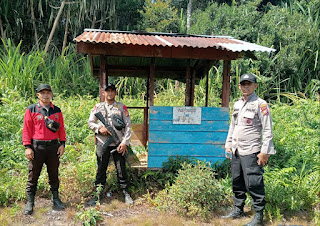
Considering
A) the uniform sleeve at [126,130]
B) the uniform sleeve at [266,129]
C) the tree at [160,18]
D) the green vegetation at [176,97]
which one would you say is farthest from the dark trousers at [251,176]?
the tree at [160,18]

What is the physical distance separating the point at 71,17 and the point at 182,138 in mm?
10161

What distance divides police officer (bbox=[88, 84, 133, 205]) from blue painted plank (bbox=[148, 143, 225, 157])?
598 mm

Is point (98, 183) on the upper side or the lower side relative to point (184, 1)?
lower

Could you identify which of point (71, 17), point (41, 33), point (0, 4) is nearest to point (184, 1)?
point (71, 17)

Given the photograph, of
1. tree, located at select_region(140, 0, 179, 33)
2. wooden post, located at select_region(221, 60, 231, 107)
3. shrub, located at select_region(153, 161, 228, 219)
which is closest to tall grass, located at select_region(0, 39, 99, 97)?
tree, located at select_region(140, 0, 179, 33)

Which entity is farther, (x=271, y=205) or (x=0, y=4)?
(x=0, y=4)

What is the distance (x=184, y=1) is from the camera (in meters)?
16.6

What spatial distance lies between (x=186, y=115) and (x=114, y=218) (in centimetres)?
191

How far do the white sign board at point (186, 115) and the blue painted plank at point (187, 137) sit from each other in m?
0.19

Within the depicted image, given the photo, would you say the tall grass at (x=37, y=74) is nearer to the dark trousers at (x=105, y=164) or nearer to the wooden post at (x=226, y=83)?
the dark trousers at (x=105, y=164)

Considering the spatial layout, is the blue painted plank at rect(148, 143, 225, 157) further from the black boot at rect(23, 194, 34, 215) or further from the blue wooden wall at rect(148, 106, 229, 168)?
the black boot at rect(23, 194, 34, 215)

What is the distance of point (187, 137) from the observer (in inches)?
178

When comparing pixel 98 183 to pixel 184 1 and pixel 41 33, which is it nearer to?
pixel 41 33

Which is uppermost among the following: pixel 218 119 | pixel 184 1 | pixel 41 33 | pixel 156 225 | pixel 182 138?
pixel 184 1
